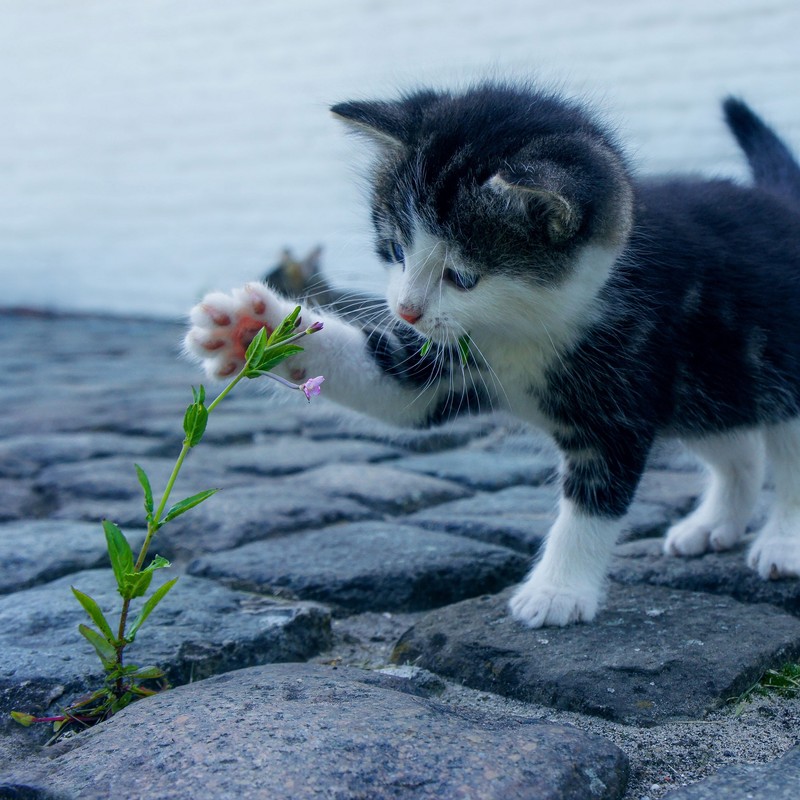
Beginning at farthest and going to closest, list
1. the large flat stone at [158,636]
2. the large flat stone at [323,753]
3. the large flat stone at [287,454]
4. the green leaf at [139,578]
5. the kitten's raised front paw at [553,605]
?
the large flat stone at [287,454], the kitten's raised front paw at [553,605], the large flat stone at [158,636], the green leaf at [139,578], the large flat stone at [323,753]

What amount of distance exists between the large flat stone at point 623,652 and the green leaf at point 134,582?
48 centimetres

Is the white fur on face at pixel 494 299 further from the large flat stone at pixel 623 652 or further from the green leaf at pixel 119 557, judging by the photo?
the green leaf at pixel 119 557

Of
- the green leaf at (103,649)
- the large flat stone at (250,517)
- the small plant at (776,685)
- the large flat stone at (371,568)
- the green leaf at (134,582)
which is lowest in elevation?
the large flat stone at (250,517)

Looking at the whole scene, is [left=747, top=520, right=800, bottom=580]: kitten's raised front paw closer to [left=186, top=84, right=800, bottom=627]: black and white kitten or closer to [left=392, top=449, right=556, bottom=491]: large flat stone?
[left=186, top=84, right=800, bottom=627]: black and white kitten

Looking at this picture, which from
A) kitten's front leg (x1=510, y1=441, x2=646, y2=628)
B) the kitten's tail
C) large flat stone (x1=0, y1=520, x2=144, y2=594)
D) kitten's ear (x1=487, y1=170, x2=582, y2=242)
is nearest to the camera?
kitten's ear (x1=487, y1=170, x2=582, y2=242)

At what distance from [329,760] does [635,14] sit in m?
5.64

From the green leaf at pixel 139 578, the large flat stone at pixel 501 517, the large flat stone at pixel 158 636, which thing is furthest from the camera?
the large flat stone at pixel 501 517

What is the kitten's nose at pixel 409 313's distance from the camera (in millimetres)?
1715

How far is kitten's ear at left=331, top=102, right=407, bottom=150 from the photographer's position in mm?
1898

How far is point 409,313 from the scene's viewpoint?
1.72 metres

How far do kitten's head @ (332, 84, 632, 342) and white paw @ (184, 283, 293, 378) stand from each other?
26 centimetres

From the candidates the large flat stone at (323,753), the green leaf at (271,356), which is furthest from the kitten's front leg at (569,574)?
the green leaf at (271,356)

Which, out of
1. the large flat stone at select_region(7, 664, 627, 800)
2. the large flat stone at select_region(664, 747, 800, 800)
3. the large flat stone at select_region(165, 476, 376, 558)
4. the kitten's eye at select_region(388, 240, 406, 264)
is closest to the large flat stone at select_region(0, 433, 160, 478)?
the large flat stone at select_region(165, 476, 376, 558)

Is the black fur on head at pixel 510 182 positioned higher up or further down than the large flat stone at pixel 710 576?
higher up
